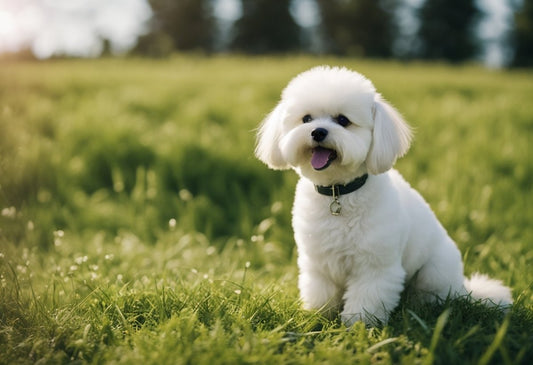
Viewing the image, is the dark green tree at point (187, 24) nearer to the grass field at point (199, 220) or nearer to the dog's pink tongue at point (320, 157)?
the grass field at point (199, 220)

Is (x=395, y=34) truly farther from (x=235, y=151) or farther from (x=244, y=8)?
(x=235, y=151)

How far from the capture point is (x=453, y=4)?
33906 mm

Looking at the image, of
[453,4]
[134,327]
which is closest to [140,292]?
[134,327]

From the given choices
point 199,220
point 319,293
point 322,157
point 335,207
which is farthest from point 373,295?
point 199,220

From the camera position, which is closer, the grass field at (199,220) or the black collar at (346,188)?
the grass field at (199,220)

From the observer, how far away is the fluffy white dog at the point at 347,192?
8.23 feet

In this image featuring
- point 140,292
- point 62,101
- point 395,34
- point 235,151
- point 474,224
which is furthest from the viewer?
point 395,34

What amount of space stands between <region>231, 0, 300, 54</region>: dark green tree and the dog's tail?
3107cm

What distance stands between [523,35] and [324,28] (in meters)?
12.9

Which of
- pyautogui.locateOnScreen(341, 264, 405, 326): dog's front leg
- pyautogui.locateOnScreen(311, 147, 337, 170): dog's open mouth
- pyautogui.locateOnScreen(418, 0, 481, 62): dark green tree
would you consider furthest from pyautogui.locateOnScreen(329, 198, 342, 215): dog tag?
pyautogui.locateOnScreen(418, 0, 481, 62): dark green tree

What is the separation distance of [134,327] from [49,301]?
635 millimetres

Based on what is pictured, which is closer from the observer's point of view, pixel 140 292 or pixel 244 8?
pixel 140 292

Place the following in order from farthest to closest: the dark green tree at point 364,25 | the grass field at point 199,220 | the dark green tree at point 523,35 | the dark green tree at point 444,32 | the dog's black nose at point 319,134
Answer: the dark green tree at point 444,32 → the dark green tree at point 364,25 → the dark green tree at point 523,35 → the dog's black nose at point 319,134 → the grass field at point 199,220

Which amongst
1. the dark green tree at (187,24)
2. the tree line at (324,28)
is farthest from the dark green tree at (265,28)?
the dark green tree at (187,24)
